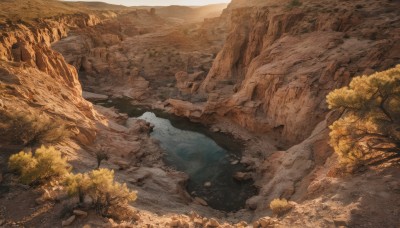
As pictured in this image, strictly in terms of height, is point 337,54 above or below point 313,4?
below

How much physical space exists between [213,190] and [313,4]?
26.8 meters

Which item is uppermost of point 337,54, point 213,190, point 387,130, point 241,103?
point 337,54

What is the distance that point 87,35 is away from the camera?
5372 centimetres

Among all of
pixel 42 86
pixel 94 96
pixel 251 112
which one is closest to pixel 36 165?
pixel 42 86

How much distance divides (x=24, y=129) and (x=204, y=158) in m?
13.8

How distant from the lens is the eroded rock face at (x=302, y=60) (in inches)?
834

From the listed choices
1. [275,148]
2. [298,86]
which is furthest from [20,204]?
[298,86]

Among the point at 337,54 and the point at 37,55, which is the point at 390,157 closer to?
the point at 337,54

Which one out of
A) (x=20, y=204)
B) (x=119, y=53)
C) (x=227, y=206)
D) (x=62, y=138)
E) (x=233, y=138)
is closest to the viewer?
(x=20, y=204)

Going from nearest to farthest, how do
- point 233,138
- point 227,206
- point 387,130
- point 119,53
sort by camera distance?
point 387,130, point 227,206, point 233,138, point 119,53

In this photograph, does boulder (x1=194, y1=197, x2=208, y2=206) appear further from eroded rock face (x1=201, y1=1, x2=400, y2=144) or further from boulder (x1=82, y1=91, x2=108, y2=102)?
boulder (x1=82, y1=91, x2=108, y2=102)

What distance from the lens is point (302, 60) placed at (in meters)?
24.8

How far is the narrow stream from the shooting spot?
17734 mm

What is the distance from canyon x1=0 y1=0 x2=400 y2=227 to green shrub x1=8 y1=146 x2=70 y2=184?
52cm
